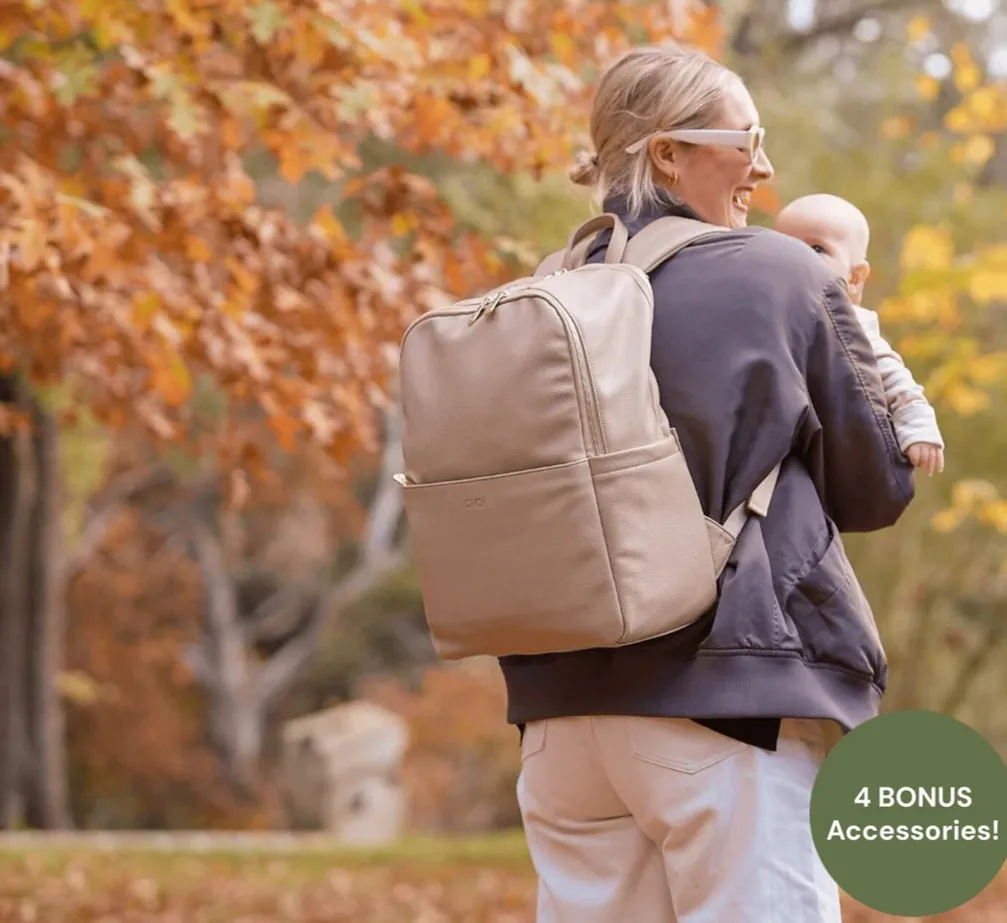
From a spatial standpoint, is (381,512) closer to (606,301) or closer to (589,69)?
(589,69)

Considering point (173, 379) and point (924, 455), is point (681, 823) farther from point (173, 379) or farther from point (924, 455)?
point (173, 379)

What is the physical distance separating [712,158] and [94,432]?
1091 cm

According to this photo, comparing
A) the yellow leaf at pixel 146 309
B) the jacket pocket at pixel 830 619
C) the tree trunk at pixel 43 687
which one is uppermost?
the jacket pocket at pixel 830 619

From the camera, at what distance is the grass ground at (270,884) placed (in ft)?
20.5

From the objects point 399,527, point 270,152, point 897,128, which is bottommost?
point 399,527

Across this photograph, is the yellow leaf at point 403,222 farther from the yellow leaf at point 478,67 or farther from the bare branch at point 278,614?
the bare branch at point 278,614

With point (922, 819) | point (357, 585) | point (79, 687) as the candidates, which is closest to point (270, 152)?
point (922, 819)

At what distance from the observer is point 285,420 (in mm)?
4520

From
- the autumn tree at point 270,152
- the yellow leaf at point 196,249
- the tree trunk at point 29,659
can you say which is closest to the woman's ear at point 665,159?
the autumn tree at point 270,152

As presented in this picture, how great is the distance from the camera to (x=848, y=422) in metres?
2.08

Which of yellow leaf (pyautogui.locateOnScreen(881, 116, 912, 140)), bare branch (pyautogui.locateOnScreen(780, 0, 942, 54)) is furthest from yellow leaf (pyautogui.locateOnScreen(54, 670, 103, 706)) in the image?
yellow leaf (pyautogui.locateOnScreen(881, 116, 912, 140))

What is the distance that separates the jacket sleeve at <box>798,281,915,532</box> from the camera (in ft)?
6.81

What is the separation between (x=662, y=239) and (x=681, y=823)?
0.78 metres

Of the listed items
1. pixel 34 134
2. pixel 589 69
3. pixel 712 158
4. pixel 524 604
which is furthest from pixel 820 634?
pixel 589 69
